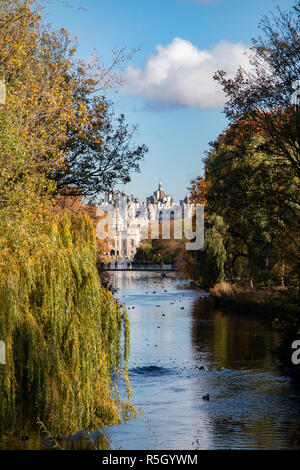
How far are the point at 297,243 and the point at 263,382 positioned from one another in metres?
4.16

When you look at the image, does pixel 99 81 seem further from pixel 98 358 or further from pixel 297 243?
pixel 98 358

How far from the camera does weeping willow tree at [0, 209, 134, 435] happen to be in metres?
12.1

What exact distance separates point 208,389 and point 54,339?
328 inches

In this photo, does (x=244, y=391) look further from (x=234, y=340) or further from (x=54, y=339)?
(x=234, y=340)

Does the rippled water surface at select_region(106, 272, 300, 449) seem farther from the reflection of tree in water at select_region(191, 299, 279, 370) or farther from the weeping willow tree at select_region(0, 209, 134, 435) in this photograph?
the weeping willow tree at select_region(0, 209, 134, 435)

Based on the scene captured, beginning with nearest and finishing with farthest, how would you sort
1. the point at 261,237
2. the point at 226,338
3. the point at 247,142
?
the point at 247,142 → the point at 226,338 → the point at 261,237

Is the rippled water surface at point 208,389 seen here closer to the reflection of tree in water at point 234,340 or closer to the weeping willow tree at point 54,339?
the reflection of tree in water at point 234,340

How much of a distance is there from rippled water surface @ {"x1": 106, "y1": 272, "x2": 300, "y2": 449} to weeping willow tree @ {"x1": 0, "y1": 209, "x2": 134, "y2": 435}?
5.13 feet

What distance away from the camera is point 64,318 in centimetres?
1259

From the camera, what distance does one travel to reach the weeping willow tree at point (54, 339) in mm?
12109

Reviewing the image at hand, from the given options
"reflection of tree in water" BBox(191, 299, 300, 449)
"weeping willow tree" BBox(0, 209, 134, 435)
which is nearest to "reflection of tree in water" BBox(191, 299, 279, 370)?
"reflection of tree in water" BBox(191, 299, 300, 449)

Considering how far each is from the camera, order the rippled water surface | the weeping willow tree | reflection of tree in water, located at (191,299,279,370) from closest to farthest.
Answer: the weeping willow tree < the rippled water surface < reflection of tree in water, located at (191,299,279,370)

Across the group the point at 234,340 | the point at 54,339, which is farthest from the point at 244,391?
the point at 234,340

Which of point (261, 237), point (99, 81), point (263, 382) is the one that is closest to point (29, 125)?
point (99, 81)
